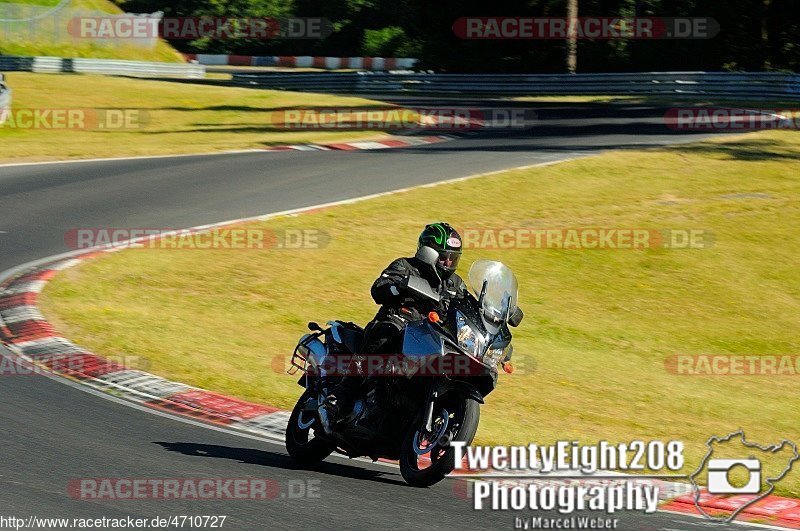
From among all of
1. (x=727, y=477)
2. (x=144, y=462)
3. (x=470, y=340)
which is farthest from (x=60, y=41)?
(x=470, y=340)

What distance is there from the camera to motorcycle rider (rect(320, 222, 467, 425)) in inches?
307

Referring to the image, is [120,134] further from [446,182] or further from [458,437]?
[458,437]

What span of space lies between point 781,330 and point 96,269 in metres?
9.03

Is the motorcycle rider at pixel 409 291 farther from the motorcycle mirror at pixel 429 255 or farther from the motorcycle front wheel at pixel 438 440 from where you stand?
the motorcycle front wheel at pixel 438 440

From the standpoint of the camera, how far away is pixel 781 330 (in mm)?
15094

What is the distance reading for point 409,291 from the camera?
770 cm

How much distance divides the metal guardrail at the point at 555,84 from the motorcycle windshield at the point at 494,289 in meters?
33.6

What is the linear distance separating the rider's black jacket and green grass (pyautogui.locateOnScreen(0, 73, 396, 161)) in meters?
17.8

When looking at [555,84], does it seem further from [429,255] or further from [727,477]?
[429,255]

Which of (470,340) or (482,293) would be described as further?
(482,293)

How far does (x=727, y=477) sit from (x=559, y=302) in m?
7.09

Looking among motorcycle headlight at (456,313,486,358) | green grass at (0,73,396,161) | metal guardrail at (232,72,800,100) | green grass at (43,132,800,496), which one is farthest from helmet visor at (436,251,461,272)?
metal guardrail at (232,72,800,100)

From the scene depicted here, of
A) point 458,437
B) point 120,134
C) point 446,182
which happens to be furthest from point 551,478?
point 120,134

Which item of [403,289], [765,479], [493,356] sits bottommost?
[765,479]
